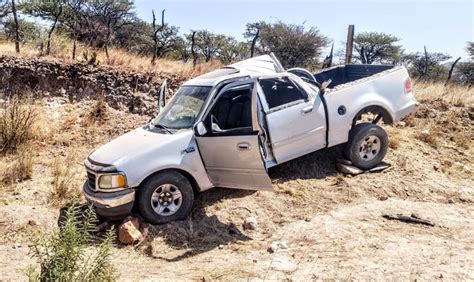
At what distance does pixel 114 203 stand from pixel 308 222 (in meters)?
2.77

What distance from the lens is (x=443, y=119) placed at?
10523 mm

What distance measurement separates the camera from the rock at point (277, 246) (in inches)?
198

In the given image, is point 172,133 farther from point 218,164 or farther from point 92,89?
point 92,89

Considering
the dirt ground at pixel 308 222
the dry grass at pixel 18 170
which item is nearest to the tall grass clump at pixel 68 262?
the dirt ground at pixel 308 222

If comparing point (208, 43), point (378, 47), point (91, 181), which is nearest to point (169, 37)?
point (208, 43)

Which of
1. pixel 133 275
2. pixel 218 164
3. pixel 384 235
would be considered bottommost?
pixel 133 275

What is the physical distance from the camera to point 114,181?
5.46 metres

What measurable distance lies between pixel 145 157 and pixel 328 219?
2795 millimetres

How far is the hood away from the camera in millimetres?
5570

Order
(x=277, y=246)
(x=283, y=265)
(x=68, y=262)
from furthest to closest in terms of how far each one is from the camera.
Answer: (x=277, y=246), (x=283, y=265), (x=68, y=262)

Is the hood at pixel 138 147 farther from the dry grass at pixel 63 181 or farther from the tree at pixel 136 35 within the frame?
the tree at pixel 136 35

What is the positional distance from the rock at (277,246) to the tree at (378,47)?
1050 inches

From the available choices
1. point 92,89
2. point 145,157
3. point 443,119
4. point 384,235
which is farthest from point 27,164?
point 443,119

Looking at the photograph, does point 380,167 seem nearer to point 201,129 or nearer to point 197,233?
point 201,129
